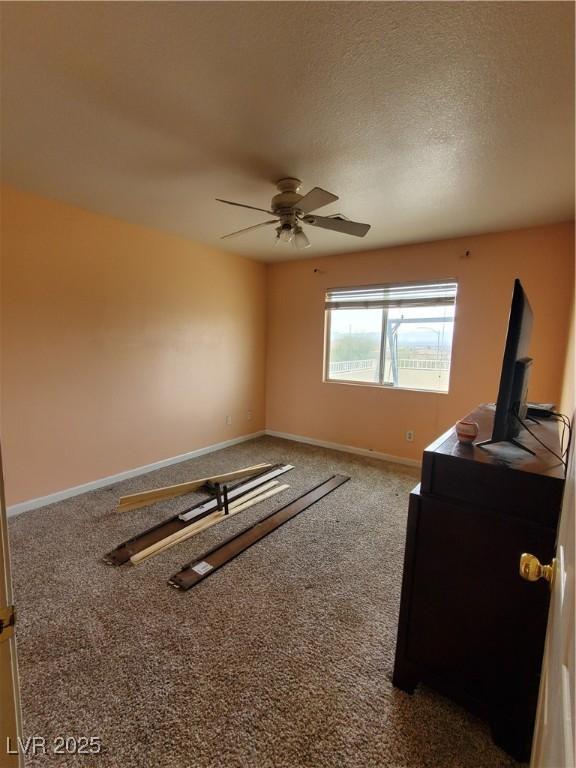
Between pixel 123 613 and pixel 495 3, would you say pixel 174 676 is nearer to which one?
pixel 123 613

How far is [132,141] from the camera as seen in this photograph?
1873 millimetres

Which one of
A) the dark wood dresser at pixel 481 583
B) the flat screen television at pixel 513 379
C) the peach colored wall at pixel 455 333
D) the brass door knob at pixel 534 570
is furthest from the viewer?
the peach colored wall at pixel 455 333

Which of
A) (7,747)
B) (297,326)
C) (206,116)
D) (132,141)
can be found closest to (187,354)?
(297,326)

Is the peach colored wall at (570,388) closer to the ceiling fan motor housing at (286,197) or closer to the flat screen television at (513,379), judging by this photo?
the flat screen television at (513,379)

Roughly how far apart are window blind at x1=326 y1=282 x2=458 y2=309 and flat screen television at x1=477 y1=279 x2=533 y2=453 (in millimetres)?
2428

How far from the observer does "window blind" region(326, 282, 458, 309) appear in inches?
143

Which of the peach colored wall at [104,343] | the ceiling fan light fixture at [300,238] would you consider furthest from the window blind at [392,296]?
the ceiling fan light fixture at [300,238]

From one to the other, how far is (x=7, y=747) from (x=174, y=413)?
332 cm

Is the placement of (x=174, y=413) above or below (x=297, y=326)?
below

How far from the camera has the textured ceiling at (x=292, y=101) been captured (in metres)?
1.16

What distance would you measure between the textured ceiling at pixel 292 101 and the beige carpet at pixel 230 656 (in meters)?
2.50

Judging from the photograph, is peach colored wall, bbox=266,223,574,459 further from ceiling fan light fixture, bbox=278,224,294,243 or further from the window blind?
ceiling fan light fixture, bbox=278,224,294,243

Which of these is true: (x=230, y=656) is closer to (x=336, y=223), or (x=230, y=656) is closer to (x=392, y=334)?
(x=336, y=223)

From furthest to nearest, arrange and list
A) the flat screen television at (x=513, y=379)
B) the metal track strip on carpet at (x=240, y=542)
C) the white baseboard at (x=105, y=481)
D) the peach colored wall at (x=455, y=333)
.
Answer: the peach colored wall at (x=455, y=333), the white baseboard at (x=105, y=481), the metal track strip on carpet at (x=240, y=542), the flat screen television at (x=513, y=379)
